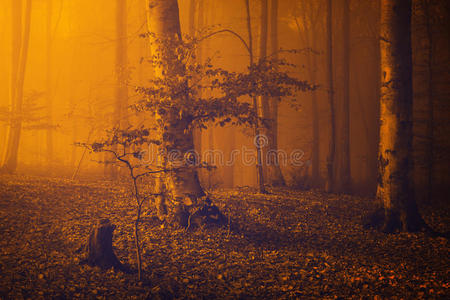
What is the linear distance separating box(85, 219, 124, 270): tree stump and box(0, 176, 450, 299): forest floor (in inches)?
6.4

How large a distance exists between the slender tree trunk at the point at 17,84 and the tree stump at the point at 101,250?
42.6 ft

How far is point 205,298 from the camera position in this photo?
5332 mm

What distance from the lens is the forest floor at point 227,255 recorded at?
5.45m

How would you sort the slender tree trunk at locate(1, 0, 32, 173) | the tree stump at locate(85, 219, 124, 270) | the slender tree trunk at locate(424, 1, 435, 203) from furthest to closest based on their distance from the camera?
the slender tree trunk at locate(1, 0, 32, 173) < the slender tree trunk at locate(424, 1, 435, 203) < the tree stump at locate(85, 219, 124, 270)

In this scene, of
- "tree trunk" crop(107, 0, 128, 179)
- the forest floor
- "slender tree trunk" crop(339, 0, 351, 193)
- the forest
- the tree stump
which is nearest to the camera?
the forest floor

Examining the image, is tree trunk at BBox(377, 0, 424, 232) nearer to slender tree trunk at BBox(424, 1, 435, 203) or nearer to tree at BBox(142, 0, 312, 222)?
tree at BBox(142, 0, 312, 222)

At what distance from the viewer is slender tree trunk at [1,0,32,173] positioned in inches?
666

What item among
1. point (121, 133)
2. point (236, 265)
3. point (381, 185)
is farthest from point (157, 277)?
point (381, 185)

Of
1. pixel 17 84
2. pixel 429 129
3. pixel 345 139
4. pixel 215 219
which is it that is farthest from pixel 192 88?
pixel 17 84

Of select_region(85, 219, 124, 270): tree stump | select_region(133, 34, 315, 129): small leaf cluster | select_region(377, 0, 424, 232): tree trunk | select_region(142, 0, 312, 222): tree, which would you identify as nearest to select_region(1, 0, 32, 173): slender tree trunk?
select_region(142, 0, 312, 222): tree

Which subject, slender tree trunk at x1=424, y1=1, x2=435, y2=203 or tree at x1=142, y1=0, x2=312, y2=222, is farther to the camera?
slender tree trunk at x1=424, y1=1, x2=435, y2=203

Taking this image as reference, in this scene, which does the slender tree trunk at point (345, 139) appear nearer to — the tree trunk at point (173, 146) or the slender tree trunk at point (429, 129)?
the slender tree trunk at point (429, 129)

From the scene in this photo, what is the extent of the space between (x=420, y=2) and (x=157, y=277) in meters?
17.8

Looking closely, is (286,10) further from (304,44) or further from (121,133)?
(121,133)
